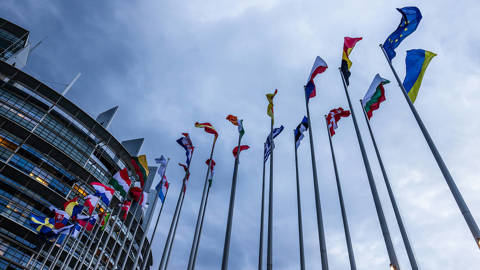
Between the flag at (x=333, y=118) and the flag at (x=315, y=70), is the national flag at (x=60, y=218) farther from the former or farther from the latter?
the flag at (x=333, y=118)

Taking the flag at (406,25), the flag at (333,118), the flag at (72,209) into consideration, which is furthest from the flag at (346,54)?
the flag at (72,209)

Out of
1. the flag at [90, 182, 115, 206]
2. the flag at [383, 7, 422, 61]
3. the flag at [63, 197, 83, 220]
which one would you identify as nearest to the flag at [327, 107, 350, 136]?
the flag at [383, 7, 422, 61]

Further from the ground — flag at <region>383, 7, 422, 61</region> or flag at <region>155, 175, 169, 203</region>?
flag at <region>383, 7, 422, 61</region>

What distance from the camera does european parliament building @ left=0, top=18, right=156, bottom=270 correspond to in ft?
107

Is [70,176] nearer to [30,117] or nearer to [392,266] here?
[30,117]

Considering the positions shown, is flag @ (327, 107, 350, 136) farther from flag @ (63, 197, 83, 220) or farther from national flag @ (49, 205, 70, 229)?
national flag @ (49, 205, 70, 229)

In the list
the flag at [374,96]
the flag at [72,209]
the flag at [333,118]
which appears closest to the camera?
the flag at [374,96]

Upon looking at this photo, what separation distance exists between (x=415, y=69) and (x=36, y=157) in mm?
44129

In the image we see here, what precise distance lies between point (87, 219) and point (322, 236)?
25.4 metres

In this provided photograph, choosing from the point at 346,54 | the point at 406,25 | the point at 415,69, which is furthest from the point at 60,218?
the point at 406,25

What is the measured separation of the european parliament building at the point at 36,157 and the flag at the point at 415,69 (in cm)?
2861

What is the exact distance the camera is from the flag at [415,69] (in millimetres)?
12391

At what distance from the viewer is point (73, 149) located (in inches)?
1617

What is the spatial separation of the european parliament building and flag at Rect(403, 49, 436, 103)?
93.9 ft
